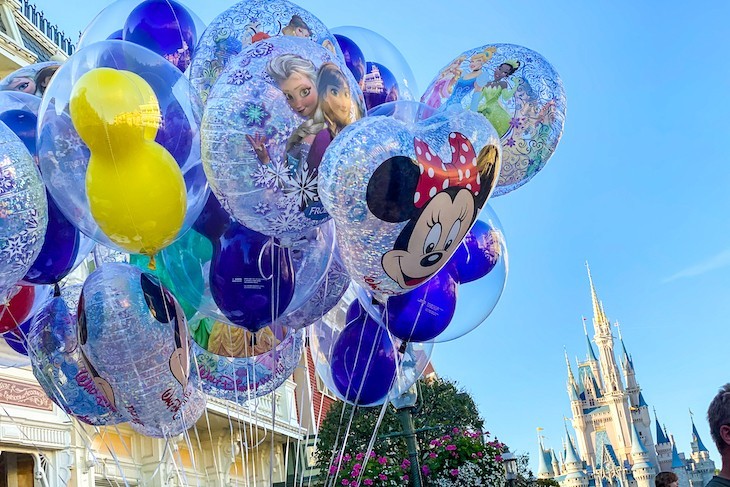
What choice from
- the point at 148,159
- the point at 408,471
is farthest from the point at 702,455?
the point at 148,159

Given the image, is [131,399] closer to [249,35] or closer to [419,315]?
[419,315]

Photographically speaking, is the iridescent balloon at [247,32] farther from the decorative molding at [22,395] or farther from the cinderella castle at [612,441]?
the cinderella castle at [612,441]

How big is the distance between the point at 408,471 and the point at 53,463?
4.54m

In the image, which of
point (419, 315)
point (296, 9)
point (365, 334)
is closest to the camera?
→ point (296, 9)

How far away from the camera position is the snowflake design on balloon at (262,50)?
4.22 m

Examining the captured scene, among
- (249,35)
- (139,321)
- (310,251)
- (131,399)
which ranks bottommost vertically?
(131,399)

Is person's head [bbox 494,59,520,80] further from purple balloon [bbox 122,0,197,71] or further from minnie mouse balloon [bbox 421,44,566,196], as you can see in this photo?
purple balloon [bbox 122,0,197,71]

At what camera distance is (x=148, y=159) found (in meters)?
4.07

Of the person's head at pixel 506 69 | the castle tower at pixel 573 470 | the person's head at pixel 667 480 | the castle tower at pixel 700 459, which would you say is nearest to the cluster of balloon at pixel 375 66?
the person's head at pixel 506 69

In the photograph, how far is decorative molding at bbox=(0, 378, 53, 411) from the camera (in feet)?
32.1

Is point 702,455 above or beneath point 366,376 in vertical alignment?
above

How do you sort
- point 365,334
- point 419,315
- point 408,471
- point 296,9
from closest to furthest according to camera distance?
point 296,9
point 419,315
point 365,334
point 408,471

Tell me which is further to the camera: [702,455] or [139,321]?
[702,455]

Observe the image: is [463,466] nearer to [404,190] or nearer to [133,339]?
[133,339]
